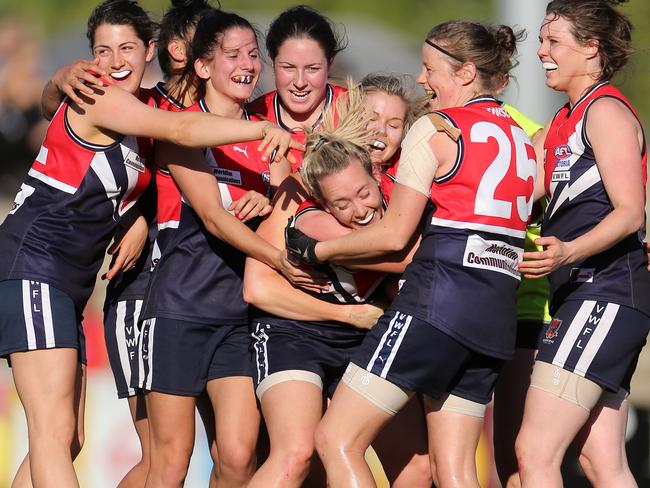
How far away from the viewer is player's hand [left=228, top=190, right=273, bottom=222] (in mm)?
4641

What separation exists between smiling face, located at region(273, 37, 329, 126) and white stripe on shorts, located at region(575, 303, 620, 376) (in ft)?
5.54

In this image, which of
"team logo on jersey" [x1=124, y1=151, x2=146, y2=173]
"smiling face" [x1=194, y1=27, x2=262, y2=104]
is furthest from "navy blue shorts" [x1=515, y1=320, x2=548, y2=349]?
"team logo on jersey" [x1=124, y1=151, x2=146, y2=173]

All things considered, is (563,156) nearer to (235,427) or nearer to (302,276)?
(302,276)

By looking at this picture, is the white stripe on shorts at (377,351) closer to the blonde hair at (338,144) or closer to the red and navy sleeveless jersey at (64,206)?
→ the blonde hair at (338,144)

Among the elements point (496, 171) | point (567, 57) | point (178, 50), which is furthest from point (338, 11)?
point (496, 171)

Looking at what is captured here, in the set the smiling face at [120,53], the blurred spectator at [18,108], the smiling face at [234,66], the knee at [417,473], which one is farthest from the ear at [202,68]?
the blurred spectator at [18,108]

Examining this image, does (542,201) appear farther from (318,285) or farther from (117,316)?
(117,316)

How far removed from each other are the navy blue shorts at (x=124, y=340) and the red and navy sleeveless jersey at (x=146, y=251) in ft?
0.18

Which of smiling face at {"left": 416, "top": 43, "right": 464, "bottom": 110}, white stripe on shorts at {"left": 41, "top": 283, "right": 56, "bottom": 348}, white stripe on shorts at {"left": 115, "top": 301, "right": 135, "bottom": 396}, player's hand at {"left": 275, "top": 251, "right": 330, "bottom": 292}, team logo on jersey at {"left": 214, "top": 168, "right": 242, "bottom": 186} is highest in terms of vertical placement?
smiling face at {"left": 416, "top": 43, "right": 464, "bottom": 110}

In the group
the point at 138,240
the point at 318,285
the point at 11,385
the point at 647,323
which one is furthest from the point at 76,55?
the point at 647,323

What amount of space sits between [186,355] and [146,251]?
28.2 inches

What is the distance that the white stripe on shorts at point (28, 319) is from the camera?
4.46 meters

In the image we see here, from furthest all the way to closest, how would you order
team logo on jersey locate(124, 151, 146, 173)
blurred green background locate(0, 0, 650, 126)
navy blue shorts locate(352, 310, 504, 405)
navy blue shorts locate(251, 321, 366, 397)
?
blurred green background locate(0, 0, 650, 126) → team logo on jersey locate(124, 151, 146, 173) → navy blue shorts locate(251, 321, 366, 397) → navy blue shorts locate(352, 310, 504, 405)

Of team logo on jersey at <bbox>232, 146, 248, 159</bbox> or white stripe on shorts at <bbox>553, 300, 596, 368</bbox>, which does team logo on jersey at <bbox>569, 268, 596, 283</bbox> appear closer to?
white stripe on shorts at <bbox>553, 300, 596, 368</bbox>
